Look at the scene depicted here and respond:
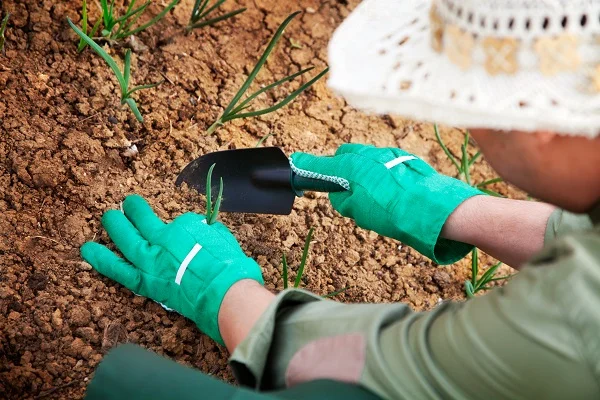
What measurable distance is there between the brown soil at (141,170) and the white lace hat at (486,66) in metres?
0.75

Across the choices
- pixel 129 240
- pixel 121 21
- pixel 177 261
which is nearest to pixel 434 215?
pixel 177 261

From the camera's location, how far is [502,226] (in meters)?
1.46

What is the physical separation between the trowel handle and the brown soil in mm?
104

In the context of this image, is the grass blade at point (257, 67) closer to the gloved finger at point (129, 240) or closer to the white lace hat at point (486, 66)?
the gloved finger at point (129, 240)

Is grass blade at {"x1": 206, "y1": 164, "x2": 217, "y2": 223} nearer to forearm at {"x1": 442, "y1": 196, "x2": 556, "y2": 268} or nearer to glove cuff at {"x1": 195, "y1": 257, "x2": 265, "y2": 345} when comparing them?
glove cuff at {"x1": 195, "y1": 257, "x2": 265, "y2": 345}

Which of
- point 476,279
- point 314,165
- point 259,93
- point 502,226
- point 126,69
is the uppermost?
point 126,69

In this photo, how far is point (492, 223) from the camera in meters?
1.47

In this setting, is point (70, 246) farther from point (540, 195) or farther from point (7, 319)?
point (540, 195)

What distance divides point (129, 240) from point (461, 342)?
0.80 meters

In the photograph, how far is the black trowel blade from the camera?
1.61m

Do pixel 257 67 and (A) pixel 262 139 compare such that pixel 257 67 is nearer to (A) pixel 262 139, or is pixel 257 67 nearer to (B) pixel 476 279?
(A) pixel 262 139

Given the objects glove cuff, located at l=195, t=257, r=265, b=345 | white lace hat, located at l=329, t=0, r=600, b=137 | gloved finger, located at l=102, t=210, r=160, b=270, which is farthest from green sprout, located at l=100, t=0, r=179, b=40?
white lace hat, located at l=329, t=0, r=600, b=137

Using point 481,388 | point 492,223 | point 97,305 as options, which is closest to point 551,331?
point 481,388

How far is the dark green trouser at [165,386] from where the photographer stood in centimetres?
97
